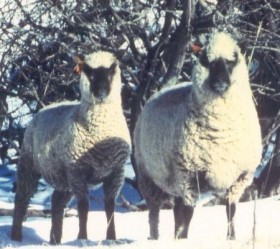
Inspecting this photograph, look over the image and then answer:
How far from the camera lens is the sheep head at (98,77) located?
9.91 meters

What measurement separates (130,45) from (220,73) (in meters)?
5.63

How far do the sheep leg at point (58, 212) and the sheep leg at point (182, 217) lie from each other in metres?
2.07

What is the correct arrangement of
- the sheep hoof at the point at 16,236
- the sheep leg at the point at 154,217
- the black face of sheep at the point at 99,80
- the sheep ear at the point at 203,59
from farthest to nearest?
1. the sheep hoof at the point at 16,236
2. the sheep leg at the point at 154,217
3. the black face of sheep at the point at 99,80
4. the sheep ear at the point at 203,59

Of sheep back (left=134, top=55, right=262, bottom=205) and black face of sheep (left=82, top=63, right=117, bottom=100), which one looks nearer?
sheep back (left=134, top=55, right=262, bottom=205)

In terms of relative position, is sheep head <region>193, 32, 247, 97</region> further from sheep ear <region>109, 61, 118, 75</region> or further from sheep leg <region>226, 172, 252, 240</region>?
sheep ear <region>109, 61, 118, 75</region>

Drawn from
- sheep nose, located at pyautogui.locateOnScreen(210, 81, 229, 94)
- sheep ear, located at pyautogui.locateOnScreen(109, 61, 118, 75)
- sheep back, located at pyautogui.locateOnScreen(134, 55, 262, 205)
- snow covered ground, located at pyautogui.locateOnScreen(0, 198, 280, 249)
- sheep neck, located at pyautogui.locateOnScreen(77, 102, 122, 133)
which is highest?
sheep ear, located at pyautogui.locateOnScreen(109, 61, 118, 75)

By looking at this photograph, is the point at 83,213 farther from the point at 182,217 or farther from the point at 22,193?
the point at 22,193

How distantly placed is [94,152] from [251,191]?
533 cm

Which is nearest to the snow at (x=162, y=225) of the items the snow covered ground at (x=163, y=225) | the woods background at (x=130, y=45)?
the snow covered ground at (x=163, y=225)

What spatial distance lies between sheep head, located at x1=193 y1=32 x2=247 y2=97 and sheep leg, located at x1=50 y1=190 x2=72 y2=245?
297 cm

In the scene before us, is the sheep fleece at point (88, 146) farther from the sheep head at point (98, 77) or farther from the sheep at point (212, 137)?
the sheep at point (212, 137)

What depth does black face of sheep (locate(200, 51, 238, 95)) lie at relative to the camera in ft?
28.6

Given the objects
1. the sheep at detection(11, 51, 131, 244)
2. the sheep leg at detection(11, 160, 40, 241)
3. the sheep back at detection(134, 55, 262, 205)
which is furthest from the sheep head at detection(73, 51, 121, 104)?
the sheep leg at detection(11, 160, 40, 241)

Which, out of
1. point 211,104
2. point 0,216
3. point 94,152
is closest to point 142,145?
point 94,152
